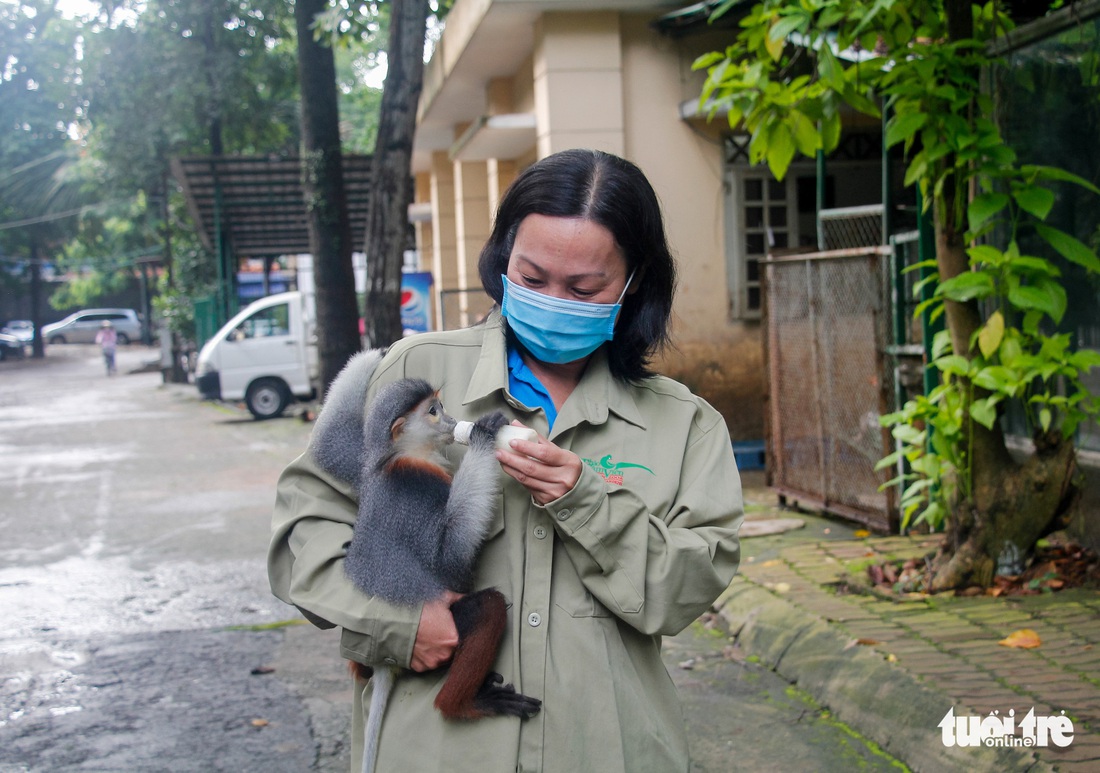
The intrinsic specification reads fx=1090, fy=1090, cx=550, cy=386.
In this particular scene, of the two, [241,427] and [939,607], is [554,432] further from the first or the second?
[241,427]

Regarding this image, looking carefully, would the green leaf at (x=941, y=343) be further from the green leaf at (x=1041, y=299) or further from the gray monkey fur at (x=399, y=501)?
the gray monkey fur at (x=399, y=501)

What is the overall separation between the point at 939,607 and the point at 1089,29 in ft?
9.69

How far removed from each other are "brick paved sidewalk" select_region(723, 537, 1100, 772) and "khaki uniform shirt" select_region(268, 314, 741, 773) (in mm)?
2095

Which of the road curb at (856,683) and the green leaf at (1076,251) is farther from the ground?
the green leaf at (1076,251)

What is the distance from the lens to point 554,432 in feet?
6.14

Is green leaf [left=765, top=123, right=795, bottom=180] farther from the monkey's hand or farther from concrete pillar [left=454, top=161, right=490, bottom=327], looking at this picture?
concrete pillar [left=454, top=161, right=490, bottom=327]

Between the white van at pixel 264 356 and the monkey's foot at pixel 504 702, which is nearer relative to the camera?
the monkey's foot at pixel 504 702

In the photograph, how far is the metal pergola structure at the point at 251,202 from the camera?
56.2 ft

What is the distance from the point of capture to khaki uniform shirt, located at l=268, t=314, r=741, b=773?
5.79ft

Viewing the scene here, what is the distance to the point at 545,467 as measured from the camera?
170cm

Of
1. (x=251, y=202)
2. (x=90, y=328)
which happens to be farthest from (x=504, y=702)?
(x=90, y=328)

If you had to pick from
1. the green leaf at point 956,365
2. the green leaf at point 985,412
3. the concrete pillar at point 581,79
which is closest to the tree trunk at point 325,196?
the concrete pillar at point 581,79

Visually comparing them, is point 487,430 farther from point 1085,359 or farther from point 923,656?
point 1085,359

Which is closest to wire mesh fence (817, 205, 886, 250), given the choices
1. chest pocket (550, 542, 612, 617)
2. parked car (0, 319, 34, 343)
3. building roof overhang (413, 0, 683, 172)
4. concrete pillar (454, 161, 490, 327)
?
building roof overhang (413, 0, 683, 172)
